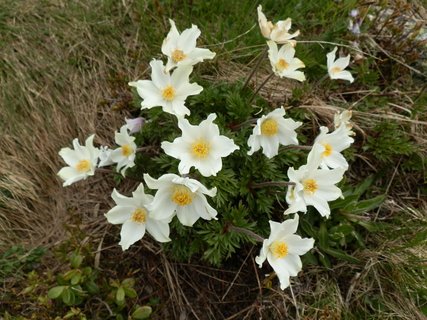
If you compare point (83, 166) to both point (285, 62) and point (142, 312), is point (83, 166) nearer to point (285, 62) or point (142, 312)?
point (142, 312)

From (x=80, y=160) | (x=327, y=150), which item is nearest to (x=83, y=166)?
(x=80, y=160)

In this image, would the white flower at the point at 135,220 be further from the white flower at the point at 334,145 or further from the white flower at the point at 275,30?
the white flower at the point at 275,30

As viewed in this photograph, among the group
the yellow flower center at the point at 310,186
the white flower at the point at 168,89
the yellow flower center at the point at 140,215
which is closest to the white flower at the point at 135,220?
the yellow flower center at the point at 140,215

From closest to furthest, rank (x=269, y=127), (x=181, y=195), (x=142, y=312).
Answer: (x=181, y=195), (x=269, y=127), (x=142, y=312)

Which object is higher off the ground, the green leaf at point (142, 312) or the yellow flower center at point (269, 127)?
the yellow flower center at point (269, 127)

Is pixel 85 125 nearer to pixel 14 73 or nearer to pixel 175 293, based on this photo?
pixel 14 73

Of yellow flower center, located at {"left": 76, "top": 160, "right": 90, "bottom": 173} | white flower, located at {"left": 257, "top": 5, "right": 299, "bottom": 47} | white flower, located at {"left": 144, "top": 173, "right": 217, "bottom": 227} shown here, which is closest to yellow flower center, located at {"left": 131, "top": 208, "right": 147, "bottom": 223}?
white flower, located at {"left": 144, "top": 173, "right": 217, "bottom": 227}
